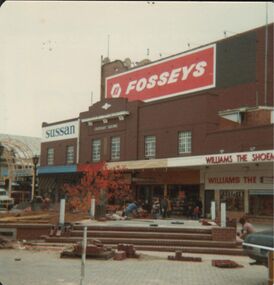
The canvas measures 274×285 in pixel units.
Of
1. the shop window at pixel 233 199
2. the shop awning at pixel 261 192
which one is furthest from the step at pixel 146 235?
the shop window at pixel 233 199

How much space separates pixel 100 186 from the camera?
36219mm

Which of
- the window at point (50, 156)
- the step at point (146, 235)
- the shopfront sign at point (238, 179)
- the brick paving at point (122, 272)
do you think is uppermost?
the window at point (50, 156)

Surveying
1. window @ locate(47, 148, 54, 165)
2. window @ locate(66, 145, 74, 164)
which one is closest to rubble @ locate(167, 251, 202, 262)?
window @ locate(66, 145, 74, 164)

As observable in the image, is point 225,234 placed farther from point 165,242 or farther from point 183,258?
point 183,258

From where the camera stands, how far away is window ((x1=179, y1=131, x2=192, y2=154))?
3663cm

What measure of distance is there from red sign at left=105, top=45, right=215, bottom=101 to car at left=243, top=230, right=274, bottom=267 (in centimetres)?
2789

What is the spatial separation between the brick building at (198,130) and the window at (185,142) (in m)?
0.07

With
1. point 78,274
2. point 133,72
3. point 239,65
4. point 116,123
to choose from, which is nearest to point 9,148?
point 116,123

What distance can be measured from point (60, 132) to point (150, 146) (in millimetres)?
14150

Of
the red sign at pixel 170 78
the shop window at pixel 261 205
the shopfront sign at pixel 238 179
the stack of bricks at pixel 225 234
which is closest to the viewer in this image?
the stack of bricks at pixel 225 234

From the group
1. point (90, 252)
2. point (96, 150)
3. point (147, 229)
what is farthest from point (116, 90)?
point (90, 252)

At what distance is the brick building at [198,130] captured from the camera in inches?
1270

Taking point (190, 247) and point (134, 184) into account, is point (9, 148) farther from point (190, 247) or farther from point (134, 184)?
point (190, 247)

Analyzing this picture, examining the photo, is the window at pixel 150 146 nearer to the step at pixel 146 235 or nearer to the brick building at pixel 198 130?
the brick building at pixel 198 130
